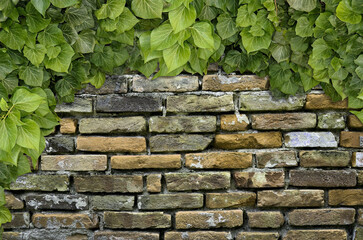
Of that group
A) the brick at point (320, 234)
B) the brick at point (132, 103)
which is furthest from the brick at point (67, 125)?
the brick at point (320, 234)

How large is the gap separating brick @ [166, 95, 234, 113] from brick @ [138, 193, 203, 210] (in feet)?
1.01

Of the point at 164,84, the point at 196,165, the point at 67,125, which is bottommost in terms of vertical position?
the point at 196,165

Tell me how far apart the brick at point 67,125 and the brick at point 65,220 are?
0.99 feet

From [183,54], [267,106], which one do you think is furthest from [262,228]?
[183,54]

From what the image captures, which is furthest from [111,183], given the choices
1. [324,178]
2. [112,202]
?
[324,178]

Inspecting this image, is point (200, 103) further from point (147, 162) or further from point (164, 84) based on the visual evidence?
point (147, 162)

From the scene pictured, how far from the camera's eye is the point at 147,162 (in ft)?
4.52

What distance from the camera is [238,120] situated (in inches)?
54.1

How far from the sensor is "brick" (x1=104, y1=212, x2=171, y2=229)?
1.39 meters

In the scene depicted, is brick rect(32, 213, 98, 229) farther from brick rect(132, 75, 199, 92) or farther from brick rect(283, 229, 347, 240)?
brick rect(283, 229, 347, 240)

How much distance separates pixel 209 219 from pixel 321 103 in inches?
22.7

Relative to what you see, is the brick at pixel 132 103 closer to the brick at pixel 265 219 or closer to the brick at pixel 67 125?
the brick at pixel 67 125

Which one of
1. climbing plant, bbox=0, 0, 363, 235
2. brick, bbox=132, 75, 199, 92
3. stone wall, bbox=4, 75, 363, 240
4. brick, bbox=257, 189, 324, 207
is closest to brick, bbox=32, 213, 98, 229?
stone wall, bbox=4, 75, 363, 240

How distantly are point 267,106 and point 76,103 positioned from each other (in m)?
0.68
